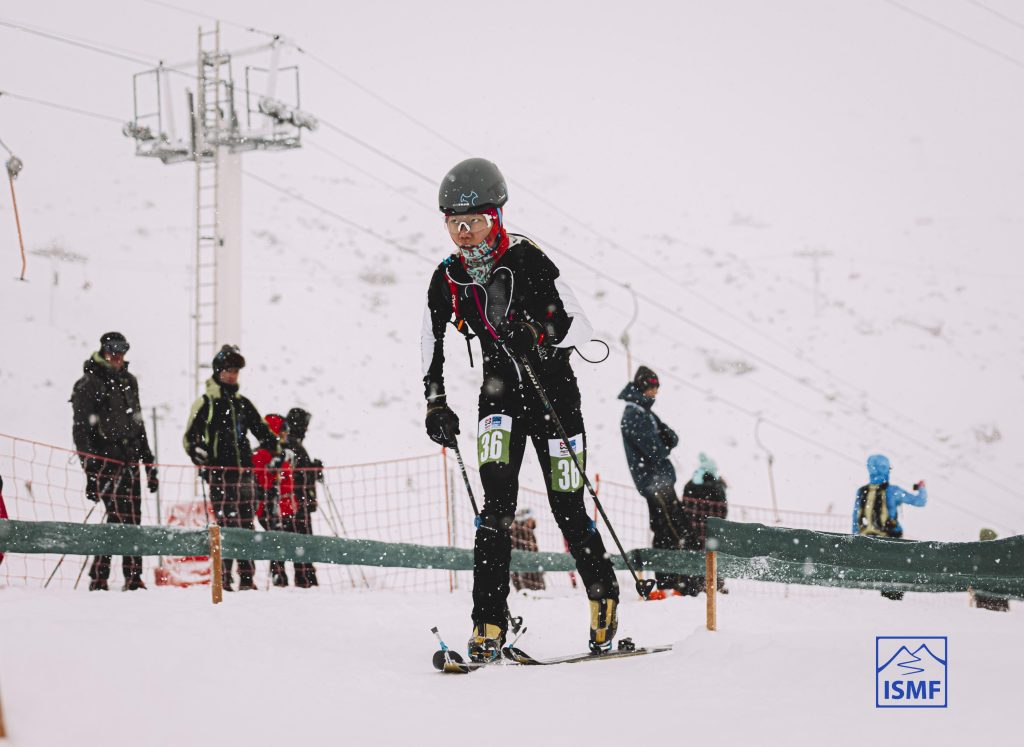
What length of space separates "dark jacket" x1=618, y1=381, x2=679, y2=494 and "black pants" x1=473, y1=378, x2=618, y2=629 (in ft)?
14.0

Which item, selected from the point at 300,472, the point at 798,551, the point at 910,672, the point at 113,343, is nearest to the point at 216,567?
the point at 113,343

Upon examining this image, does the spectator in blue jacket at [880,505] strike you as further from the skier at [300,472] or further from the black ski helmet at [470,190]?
the black ski helmet at [470,190]

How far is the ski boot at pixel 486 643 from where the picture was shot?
4121 millimetres

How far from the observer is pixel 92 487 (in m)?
7.52

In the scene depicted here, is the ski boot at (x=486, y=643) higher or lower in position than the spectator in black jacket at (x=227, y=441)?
lower

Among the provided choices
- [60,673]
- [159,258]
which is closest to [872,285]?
[159,258]

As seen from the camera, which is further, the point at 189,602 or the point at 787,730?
the point at 189,602

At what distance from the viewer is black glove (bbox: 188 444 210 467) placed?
306 inches

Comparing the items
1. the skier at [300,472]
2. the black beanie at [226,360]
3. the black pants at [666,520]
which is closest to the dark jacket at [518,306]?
the black beanie at [226,360]

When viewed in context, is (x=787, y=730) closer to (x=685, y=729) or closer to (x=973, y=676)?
(x=685, y=729)

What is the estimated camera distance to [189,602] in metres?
5.55

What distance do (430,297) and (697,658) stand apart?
6.86ft

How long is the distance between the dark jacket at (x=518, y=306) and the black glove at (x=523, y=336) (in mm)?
85

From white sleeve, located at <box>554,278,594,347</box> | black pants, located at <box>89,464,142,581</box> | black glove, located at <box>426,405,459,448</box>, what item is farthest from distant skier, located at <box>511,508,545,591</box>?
white sleeve, located at <box>554,278,594,347</box>
